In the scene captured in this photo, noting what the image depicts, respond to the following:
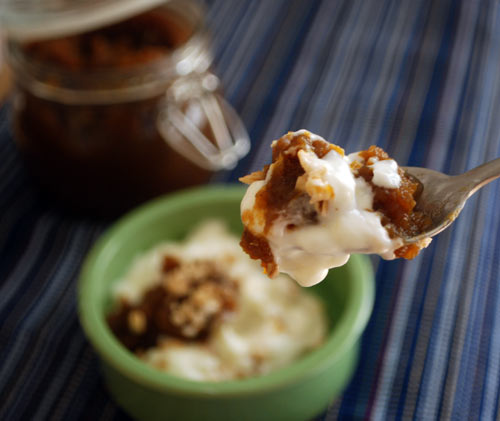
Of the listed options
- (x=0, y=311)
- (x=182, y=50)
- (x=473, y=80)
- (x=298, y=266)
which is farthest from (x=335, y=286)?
(x=473, y=80)

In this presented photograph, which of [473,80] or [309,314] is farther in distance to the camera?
[473,80]

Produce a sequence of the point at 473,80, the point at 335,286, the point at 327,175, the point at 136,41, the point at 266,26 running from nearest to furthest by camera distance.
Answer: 1. the point at 327,175
2. the point at 335,286
3. the point at 136,41
4. the point at 473,80
5. the point at 266,26

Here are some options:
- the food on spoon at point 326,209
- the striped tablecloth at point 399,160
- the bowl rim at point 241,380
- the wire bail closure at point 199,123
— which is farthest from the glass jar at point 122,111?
the food on spoon at point 326,209

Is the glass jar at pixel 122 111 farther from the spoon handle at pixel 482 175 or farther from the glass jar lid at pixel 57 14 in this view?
the spoon handle at pixel 482 175

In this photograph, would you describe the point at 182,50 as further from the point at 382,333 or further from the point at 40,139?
the point at 382,333

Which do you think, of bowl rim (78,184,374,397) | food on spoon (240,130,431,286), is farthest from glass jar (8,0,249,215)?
food on spoon (240,130,431,286)
